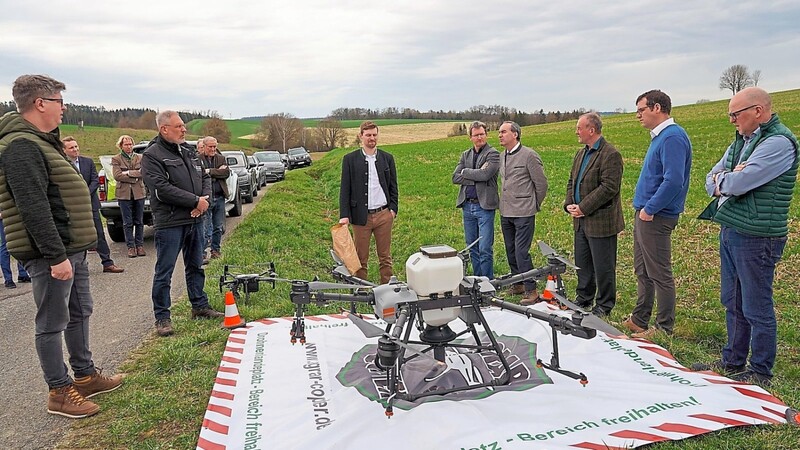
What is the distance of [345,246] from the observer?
603 cm

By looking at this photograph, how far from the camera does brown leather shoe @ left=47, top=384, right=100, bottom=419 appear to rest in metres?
3.85

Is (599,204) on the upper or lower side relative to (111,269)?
upper

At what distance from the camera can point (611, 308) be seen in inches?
229

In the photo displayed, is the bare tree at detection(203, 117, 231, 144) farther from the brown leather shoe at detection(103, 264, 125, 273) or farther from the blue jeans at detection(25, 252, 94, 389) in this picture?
the blue jeans at detection(25, 252, 94, 389)

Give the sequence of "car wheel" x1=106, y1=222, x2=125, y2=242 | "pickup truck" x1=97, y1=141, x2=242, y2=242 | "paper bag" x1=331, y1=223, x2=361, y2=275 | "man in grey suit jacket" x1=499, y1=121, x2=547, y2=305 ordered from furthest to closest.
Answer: "car wheel" x1=106, y1=222, x2=125, y2=242
"pickup truck" x1=97, y1=141, x2=242, y2=242
"man in grey suit jacket" x1=499, y1=121, x2=547, y2=305
"paper bag" x1=331, y1=223, x2=361, y2=275

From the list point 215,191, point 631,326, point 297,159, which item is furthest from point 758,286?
point 297,159

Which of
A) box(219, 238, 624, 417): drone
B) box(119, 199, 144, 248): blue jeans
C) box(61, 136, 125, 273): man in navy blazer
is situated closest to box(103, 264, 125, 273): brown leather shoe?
box(61, 136, 125, 273): man in navy blazer

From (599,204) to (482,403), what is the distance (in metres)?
2.89

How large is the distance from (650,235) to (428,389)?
280 cm

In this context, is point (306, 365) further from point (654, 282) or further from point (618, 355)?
point (654, 282)

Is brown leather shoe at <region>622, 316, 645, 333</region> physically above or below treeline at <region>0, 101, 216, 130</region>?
below

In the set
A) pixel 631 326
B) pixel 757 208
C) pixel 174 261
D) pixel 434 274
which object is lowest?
pixel 631 326

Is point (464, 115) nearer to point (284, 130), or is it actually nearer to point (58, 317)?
point (284, 130)

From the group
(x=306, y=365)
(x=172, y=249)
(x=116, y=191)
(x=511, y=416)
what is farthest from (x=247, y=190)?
(x=511, y=416)
